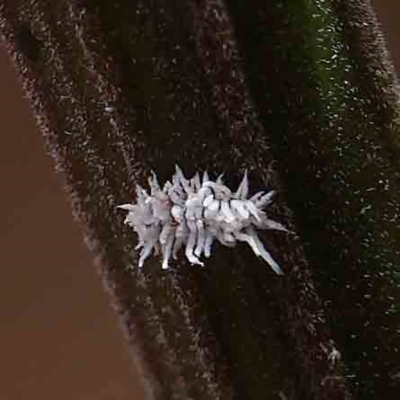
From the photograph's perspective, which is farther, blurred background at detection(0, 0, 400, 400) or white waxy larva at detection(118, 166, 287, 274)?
blurred background at detection(0, 0, 400, 400)

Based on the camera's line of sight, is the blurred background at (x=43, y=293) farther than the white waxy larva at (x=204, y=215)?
Yes

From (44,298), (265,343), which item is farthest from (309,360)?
(44,298)

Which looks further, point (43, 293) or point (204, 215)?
point (43, 293)

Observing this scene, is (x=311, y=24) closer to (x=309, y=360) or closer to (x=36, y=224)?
(x=309, y=360)
